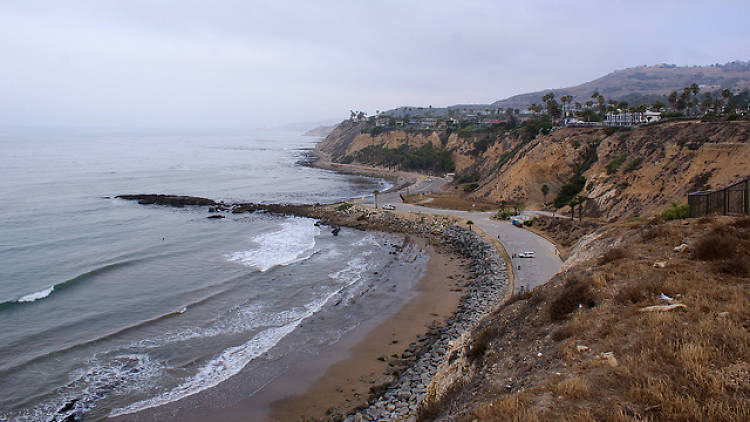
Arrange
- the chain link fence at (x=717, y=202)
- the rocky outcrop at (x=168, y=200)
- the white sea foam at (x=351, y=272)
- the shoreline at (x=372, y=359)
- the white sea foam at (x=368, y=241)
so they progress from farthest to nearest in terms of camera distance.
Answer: the rocky outcrop at (x=168, y=200), the white sea foam at (x=368, y=241), the white sea foam at (x=351, y=272), the chain link fence at (x=717, y=202), the shoreline at (x=372, y=359)

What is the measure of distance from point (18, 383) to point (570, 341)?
18499 mm

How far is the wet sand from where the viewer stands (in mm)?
14297

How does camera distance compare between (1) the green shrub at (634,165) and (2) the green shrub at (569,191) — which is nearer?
(1) the green shrub at (634,165)

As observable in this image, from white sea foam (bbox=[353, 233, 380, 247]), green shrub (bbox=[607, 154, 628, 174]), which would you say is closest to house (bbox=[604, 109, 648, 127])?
green shrub (bbox=[607, 154, 628, 174])

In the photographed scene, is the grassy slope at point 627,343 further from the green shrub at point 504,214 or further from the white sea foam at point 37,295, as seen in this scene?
the green shrub at point 504,214

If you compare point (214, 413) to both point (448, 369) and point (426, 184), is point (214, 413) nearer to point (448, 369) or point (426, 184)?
point (448, 369)

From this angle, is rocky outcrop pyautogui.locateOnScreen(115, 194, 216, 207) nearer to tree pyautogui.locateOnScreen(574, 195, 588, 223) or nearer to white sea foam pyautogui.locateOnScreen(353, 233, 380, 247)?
white sea foam pyautogui.locateOnScreen(353, 233, 380, 247)

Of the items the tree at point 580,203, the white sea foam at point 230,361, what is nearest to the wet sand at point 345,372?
the white sea foam at point 230,361

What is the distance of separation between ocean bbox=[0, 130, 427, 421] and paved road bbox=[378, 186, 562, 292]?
21.9 ft

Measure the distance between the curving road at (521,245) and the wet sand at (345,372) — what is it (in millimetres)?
4012

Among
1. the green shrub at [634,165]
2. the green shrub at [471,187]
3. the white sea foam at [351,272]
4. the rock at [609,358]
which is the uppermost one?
the green shrub at [634,165]

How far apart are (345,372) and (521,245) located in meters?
17.8

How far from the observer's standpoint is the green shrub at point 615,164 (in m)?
39.1

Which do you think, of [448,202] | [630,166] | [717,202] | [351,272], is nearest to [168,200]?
[448,202]
